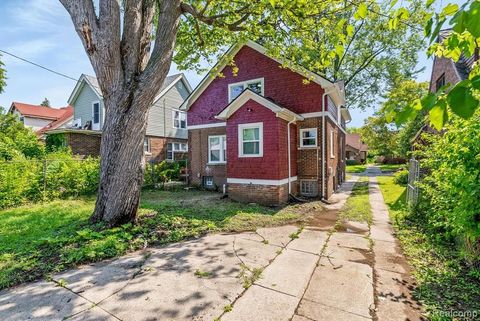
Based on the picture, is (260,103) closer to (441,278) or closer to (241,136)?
(241,136)

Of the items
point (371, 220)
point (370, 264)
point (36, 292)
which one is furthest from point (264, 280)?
point (371, 220)

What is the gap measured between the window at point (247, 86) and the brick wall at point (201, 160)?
196 cm

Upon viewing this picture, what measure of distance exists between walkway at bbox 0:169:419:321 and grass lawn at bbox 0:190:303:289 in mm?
477

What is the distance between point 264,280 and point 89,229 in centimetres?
416

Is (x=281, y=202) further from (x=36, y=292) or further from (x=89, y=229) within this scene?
(x=36, y=292)

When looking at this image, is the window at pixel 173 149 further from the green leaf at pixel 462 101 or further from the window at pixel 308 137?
the green leaf at pixel 462 101

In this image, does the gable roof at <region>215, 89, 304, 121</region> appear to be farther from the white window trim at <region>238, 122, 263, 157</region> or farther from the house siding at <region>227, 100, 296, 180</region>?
the white window trim at <region>238, 122, 263, 157</region>

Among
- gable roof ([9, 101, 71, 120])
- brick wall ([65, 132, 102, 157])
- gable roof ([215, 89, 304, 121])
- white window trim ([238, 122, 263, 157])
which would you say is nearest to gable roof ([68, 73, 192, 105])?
brick wall ([65, 132, 102, 157])

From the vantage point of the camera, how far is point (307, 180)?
10766mm

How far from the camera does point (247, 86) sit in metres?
11.9

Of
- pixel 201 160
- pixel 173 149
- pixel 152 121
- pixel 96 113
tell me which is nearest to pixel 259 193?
pixel 201 160

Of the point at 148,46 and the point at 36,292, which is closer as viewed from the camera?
the point at 36,292

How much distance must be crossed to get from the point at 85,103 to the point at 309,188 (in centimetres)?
1929

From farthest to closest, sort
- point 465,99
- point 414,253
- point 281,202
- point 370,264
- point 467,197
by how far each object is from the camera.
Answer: point 281,202, point 414,253, point 370,264, point 467,197, point 465,99
